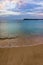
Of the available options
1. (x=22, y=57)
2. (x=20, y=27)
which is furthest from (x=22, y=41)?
(x=22, y=57)

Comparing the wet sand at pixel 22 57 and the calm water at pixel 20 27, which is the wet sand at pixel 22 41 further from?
the wet sand at pixel 22 57

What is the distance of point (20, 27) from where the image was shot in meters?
1.94

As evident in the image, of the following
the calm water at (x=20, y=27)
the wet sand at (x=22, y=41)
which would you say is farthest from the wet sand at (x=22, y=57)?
the calm water at (x=20, y=27)

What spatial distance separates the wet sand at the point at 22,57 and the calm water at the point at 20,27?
0.57 meters

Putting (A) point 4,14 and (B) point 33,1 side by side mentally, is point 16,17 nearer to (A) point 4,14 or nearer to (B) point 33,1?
(A) point 4,14

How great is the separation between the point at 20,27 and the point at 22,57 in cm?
75

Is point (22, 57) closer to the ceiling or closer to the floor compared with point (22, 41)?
closer to the ceiling

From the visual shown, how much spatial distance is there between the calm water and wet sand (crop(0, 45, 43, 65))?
0.57 metres

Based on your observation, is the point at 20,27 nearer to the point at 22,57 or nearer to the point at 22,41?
the point at 22,41

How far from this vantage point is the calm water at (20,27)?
6.29 ft

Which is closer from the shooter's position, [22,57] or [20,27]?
[22,57]

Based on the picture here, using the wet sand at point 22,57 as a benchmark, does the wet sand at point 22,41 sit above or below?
below

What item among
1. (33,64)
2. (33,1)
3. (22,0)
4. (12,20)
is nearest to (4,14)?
(12,20)

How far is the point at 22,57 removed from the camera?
125 centimetres
